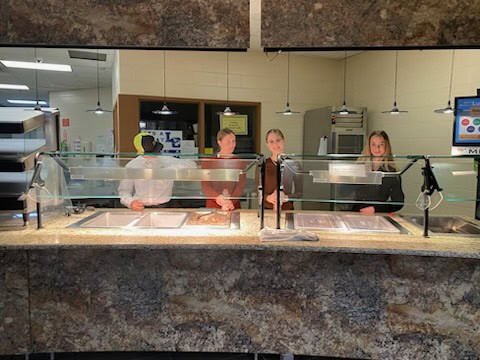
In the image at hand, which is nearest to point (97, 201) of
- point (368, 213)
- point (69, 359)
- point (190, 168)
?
point (190, 168)

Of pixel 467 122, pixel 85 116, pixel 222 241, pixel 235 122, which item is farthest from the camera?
pixel 85 116

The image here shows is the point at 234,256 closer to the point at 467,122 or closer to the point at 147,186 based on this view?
the point at 147,186

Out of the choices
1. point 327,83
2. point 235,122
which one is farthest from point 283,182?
point 327,83

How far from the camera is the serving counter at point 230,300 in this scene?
1936 millimetres

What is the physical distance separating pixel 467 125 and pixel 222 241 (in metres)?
2.51

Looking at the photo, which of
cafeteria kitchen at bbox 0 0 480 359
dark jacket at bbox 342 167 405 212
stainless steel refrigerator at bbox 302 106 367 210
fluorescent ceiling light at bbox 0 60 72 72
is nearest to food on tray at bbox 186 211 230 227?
cafeteria kitchen at bbox 0 0 480 359

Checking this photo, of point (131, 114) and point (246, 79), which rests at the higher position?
point (246, 79)

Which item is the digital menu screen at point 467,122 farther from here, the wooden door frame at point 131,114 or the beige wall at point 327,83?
the wooden door frame at point 131,114

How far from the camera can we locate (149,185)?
8.02ft

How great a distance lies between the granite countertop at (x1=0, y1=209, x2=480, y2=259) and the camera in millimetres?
1783

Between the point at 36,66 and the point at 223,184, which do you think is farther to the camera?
the point at 36,66

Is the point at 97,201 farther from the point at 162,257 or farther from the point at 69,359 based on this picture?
the point at 69,359

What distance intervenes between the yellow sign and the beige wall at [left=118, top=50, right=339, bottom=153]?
27cm

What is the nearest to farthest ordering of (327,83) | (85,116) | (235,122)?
(235,122) < (327,83) < (85,116)
